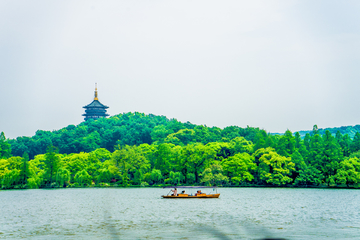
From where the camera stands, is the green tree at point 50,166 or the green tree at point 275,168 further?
the green tree at point 50,166

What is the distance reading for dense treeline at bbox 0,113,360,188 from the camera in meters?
63.2

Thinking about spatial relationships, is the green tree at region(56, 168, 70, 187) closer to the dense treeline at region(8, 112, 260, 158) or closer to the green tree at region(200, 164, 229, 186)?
the green tree at region(200, 164, 229, 186)

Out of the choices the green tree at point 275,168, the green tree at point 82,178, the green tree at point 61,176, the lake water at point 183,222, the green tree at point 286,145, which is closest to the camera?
the lake water at point 183,222

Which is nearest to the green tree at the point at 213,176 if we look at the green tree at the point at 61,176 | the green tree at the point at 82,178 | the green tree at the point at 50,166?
the green tree at the point at 82,178

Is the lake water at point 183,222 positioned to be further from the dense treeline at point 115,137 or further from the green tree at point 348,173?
the dense treeline at point 115,137

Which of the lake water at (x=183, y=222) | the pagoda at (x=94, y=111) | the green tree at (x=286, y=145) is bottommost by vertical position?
the lake water at (x=183, y=222)

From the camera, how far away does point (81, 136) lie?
112m

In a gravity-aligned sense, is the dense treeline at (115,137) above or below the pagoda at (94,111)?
below

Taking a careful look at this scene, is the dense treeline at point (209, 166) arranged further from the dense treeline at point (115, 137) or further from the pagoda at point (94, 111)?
the pagoda at point (94, 111)

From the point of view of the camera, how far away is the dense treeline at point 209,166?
6316 centimetres

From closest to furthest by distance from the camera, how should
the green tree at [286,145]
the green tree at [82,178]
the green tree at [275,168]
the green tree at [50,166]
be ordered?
the green tree at [275,168] < the green tree at [50,166] < the green tree at [286,145] < the green tree at [82,178]

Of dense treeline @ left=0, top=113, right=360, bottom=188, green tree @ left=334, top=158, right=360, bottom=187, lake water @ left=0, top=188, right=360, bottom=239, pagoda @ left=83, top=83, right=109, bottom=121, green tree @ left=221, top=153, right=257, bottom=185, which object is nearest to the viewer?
lake water @ left=0, top=188, right=360, bottom=239

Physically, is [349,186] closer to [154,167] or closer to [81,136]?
[154,167]

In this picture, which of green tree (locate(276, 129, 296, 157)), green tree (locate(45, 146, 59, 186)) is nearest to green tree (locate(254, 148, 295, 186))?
green tree (locate(276, 129, 296, 157))
